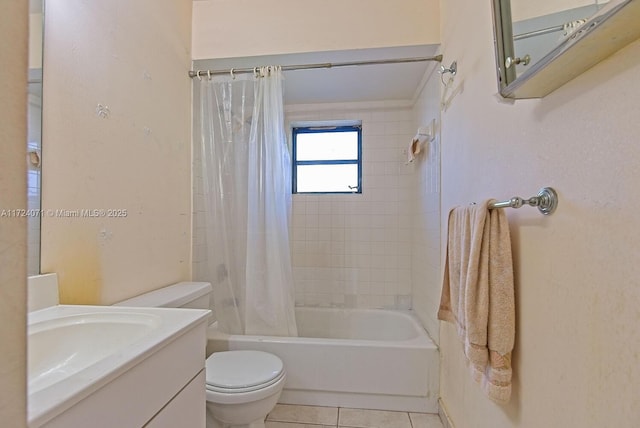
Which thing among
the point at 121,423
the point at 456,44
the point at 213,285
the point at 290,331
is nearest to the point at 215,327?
the point at 213,285

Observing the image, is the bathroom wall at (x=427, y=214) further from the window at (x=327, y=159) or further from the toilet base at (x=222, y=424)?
the toilet base at (x=222, y=424)

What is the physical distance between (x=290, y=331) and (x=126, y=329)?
45.4 inches

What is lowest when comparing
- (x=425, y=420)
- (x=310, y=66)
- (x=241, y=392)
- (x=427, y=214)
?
(x=425, y=420)

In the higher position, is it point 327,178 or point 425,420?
point 327,178

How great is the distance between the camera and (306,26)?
1869 mm

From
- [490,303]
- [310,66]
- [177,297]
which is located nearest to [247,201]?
[177,297]

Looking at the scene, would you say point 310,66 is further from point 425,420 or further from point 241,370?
point 425,420

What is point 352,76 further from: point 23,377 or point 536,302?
point 23,377

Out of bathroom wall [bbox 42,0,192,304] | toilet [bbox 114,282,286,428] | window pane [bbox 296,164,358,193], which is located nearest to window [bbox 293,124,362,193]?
window pane [bbox 296,164,358,193]

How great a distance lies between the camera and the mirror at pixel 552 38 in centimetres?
54

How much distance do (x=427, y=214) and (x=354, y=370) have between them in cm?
112

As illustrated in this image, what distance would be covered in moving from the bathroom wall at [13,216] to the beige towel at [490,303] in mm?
1041

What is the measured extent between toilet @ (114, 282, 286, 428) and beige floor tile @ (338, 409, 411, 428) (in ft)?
1.72

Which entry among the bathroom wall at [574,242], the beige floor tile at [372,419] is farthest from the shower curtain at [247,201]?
the bathroom wall at [574,242]
